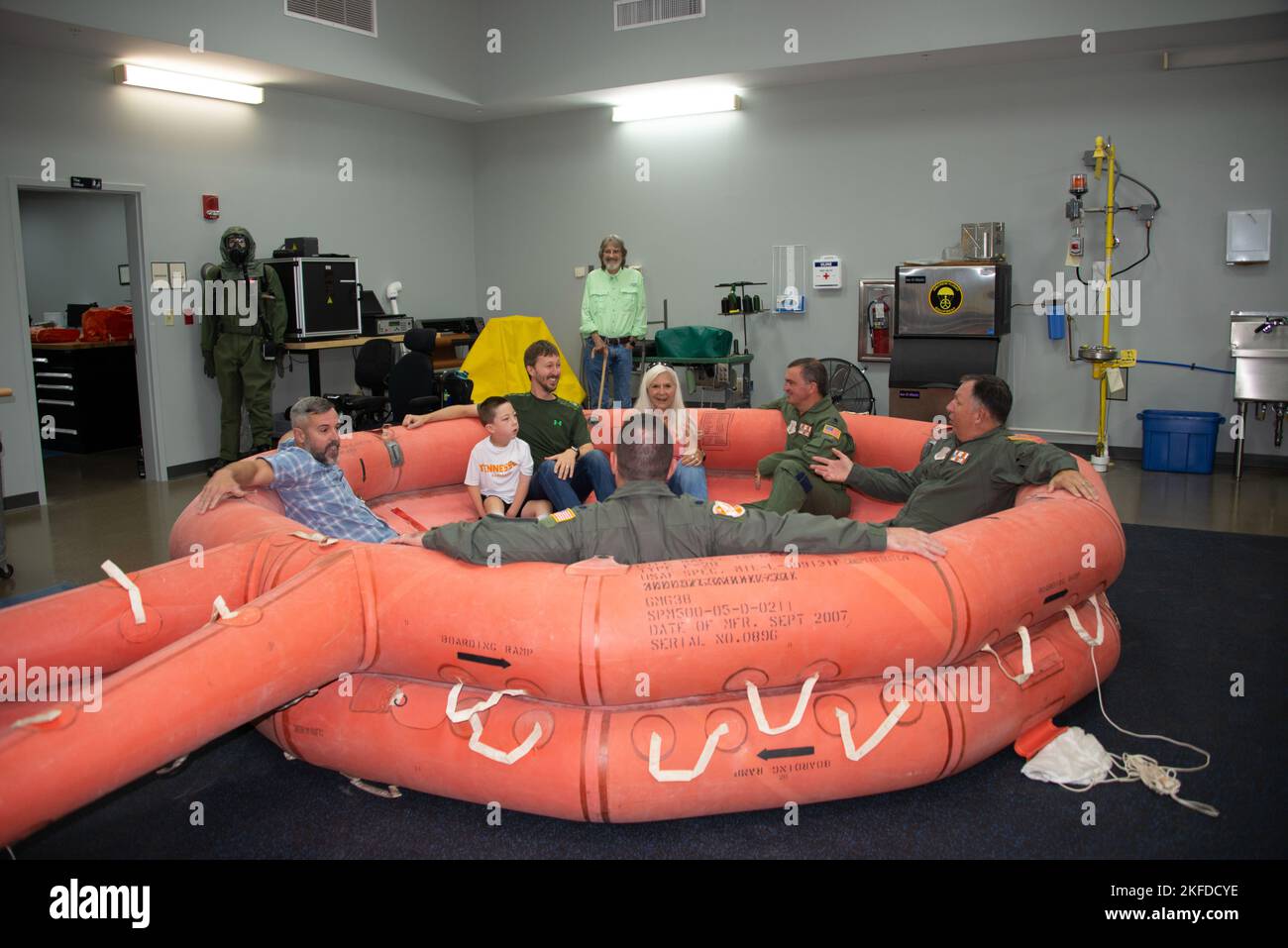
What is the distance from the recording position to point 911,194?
7961 mm

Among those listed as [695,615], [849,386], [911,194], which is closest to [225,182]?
[849,386]

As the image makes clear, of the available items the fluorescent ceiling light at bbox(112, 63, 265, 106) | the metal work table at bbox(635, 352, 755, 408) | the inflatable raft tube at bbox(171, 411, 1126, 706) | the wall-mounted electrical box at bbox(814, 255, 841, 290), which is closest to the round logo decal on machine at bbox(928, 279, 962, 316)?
the wall-mounted electrical box at bbox(814, 255, 841, 290)

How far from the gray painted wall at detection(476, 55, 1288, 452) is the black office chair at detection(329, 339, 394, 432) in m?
3.11

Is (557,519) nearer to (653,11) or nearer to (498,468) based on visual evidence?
(498,468)

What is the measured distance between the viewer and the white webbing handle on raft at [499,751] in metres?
2.56

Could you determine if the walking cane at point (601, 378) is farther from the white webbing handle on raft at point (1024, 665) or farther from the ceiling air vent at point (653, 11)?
the white webbing handle on raft at point (1024, 665)

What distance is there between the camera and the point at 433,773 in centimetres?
266

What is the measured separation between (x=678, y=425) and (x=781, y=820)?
2402 millimetres

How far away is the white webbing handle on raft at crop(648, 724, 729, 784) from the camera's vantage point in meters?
2.50

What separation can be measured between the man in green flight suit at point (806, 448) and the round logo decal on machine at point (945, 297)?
114 inches

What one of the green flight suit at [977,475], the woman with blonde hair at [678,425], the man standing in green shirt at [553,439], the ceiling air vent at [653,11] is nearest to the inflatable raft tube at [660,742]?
the green flight suit at [977,475]

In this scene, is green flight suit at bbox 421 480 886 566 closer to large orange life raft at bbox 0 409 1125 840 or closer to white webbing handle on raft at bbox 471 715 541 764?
large orange life raft at bbox 0 409 1125 840

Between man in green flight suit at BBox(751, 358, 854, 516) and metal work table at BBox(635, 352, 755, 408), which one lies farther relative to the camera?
metal work table at BBox(635, 352, 755, 408)

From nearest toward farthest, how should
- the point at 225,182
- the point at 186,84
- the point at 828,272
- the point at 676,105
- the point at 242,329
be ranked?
the point at 186,84
the point at 242,329
the point at 225,182
the point at 828,272
the point at 676,105
